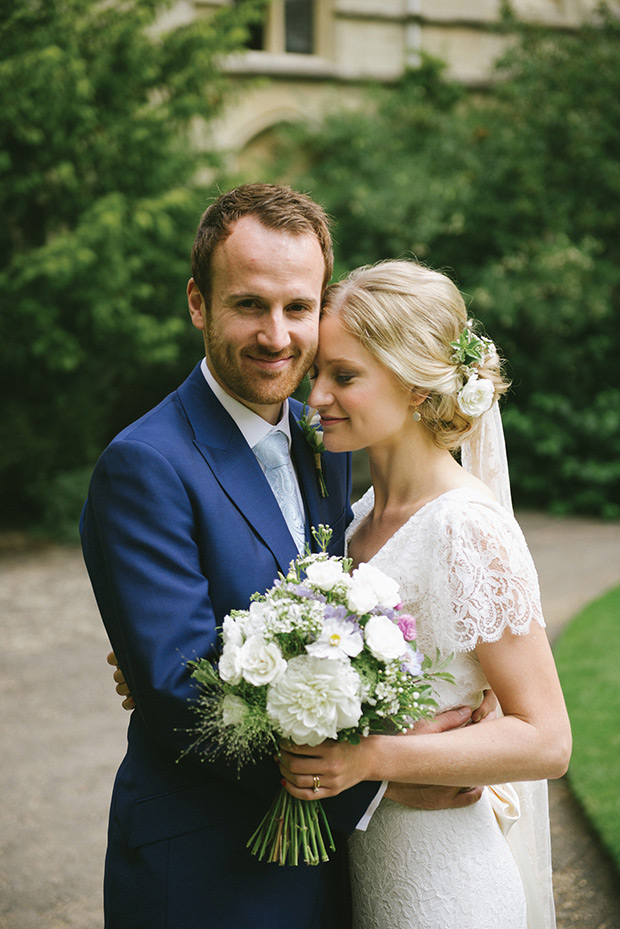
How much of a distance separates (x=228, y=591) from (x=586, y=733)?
13.2 feet

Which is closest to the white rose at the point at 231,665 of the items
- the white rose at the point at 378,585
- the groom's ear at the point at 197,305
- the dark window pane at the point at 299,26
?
the white rose at the point at 378,585

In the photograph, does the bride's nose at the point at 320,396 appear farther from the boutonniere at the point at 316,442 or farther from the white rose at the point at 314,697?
the white rose at the point at 314,697

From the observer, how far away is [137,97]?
10.5 m

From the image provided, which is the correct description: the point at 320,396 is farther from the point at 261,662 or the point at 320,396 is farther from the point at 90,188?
the point at 90,188

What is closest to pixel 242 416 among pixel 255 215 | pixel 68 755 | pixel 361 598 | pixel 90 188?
pixel 255 215

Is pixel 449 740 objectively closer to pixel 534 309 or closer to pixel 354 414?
pixel 354 414

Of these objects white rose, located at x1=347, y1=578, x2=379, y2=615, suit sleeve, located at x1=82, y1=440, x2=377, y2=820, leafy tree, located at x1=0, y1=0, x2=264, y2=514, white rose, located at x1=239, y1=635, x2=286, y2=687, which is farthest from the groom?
leafy tree, located at x1=0, y1=0, x2=264, y2=514

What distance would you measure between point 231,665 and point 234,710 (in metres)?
0.10

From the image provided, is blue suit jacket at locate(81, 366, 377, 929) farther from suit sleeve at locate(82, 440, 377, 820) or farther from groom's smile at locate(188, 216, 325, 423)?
groom's smile at locate(188, 216, 325, 423)

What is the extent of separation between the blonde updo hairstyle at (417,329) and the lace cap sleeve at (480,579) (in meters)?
0.36

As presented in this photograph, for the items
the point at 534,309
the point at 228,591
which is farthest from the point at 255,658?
the point at 534,309

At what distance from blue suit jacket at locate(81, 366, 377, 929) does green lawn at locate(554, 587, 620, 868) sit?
8.90ft

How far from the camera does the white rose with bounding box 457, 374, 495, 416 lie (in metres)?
2.51

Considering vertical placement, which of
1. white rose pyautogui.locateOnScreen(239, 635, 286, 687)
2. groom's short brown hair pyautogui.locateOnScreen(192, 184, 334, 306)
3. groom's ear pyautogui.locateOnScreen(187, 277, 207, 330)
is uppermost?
groom's short brown hair pyautogui.locateOnScreen(192, 184, 334, 306)
